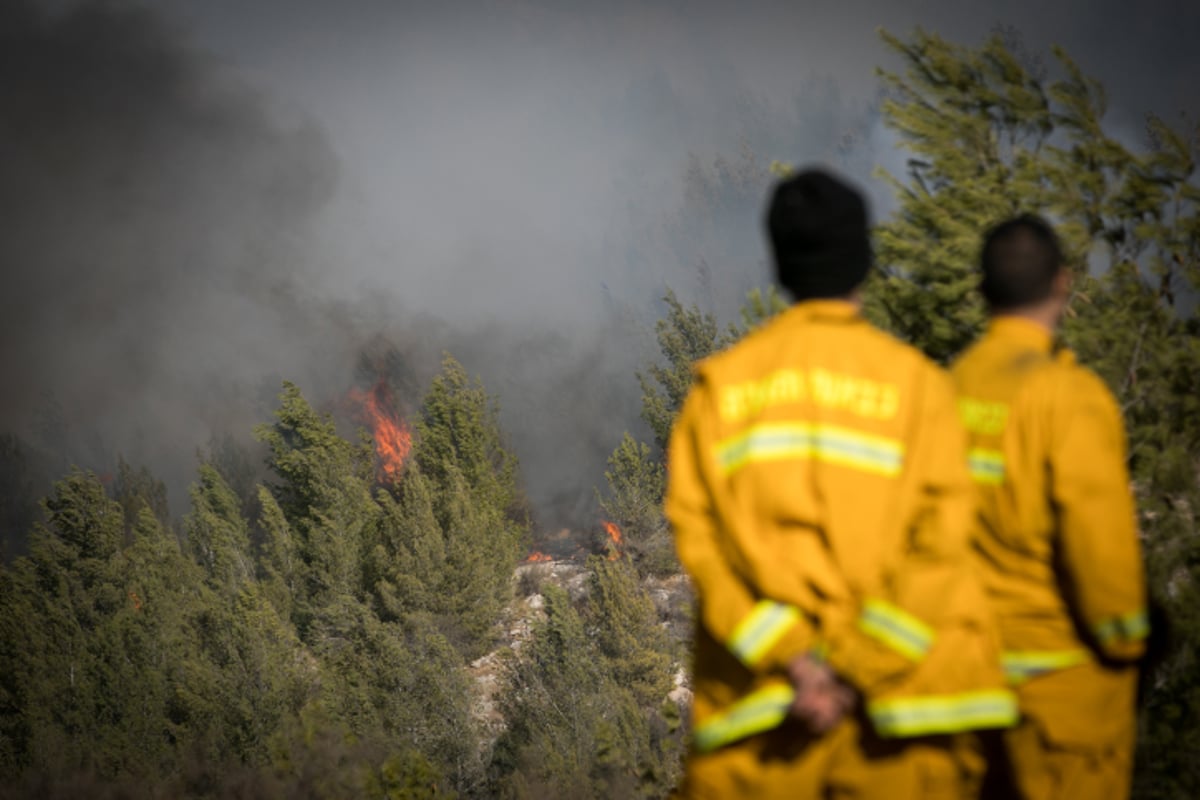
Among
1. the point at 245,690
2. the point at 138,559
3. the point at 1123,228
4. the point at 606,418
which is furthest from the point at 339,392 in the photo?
the point at 1123,228

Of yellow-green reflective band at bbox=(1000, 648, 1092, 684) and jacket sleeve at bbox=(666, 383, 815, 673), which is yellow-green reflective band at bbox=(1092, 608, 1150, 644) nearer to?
yellow-green reflective band at bbox=(1000, 648, 1092, 684)

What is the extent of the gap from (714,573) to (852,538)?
0.36 m

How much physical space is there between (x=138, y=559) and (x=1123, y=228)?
136 ft

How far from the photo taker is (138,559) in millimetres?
37812

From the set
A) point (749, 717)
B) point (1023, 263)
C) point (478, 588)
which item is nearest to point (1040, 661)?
point (749, 717)

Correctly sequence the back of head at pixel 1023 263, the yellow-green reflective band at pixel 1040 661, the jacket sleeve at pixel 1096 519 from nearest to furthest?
the jacket sleeve at pixel 1096 519 < the yellow-green reflective band at pixel 1040 661 < the back of head at pixel 1023 263

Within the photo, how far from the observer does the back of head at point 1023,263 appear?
2.57 meters

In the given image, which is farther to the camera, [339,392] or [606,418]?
[339,392]

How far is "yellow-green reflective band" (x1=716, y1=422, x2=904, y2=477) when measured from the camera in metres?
2.05

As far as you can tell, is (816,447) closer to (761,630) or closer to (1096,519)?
(761,630)

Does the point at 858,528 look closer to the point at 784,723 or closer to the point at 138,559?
the point at 784,723

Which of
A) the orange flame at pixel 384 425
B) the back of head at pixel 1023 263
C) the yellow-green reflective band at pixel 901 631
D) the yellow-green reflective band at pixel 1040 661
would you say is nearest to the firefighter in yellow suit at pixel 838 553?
the yellow-green reflective band at pixel 901 631

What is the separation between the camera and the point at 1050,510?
2326 millimetres

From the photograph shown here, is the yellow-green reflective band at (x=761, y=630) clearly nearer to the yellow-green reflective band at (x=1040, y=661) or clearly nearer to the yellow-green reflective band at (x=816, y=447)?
the yellow-green reflective band at (x=816, y=447)
